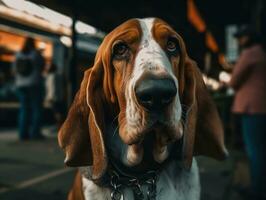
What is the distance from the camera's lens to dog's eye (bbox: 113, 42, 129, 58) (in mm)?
2570

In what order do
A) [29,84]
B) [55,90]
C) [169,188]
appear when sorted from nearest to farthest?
[169,188] → [29,84] → [55,90]

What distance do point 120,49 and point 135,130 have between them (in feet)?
1.30

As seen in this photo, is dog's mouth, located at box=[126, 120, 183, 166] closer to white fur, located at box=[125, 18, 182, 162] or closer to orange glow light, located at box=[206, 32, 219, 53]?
white fur, located at box=[125, 18, 182, 162]

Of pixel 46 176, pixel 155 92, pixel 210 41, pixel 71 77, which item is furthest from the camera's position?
pixel 210 41

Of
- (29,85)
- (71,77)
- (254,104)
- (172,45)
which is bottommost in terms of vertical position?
(29,85)

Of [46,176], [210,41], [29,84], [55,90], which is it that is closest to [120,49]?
[46,176]

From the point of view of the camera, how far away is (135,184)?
275 centimetres

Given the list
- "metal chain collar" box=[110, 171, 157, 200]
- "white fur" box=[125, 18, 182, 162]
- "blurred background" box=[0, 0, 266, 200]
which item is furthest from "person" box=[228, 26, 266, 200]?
"white fur" box=[125, 18, 182, 162]

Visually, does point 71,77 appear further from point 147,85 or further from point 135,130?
point 147,85

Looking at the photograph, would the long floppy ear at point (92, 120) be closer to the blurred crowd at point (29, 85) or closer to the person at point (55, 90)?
the blurred crowd at point (29, 85)

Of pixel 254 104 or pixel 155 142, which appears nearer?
pixel 155 142

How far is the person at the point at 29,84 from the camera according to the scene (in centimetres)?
1017

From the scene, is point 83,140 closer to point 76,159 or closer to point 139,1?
point 76,159

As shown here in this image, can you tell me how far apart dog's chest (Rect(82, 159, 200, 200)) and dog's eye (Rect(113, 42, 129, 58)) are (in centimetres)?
61
